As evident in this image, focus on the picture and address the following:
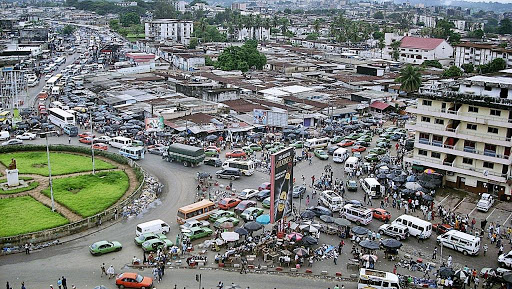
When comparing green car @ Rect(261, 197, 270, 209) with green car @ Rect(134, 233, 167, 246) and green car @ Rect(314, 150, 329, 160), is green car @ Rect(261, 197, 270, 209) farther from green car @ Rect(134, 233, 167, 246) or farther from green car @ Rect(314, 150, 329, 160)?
green car @ Rect(314, 150, 329, 160)

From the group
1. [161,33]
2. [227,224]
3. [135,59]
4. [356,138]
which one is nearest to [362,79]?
[356,138]

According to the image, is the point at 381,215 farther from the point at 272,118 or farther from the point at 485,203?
the point at 272,118

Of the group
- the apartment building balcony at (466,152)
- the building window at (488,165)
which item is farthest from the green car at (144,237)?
the building window at (488,165)

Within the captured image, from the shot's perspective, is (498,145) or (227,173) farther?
(227,173)

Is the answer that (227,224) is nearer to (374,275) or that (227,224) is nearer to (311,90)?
(374,275)

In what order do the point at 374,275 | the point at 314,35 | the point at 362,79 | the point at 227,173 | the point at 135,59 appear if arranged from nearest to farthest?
the point at 374,275, the point at 227,173, the point at 362,79, the point at 135,59, the point at 314,35

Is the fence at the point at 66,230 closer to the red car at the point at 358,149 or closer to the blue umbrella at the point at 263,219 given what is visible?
the blue umbrella at the point at 263,219

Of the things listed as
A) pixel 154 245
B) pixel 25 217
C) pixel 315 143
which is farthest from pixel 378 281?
pixel 315 143
